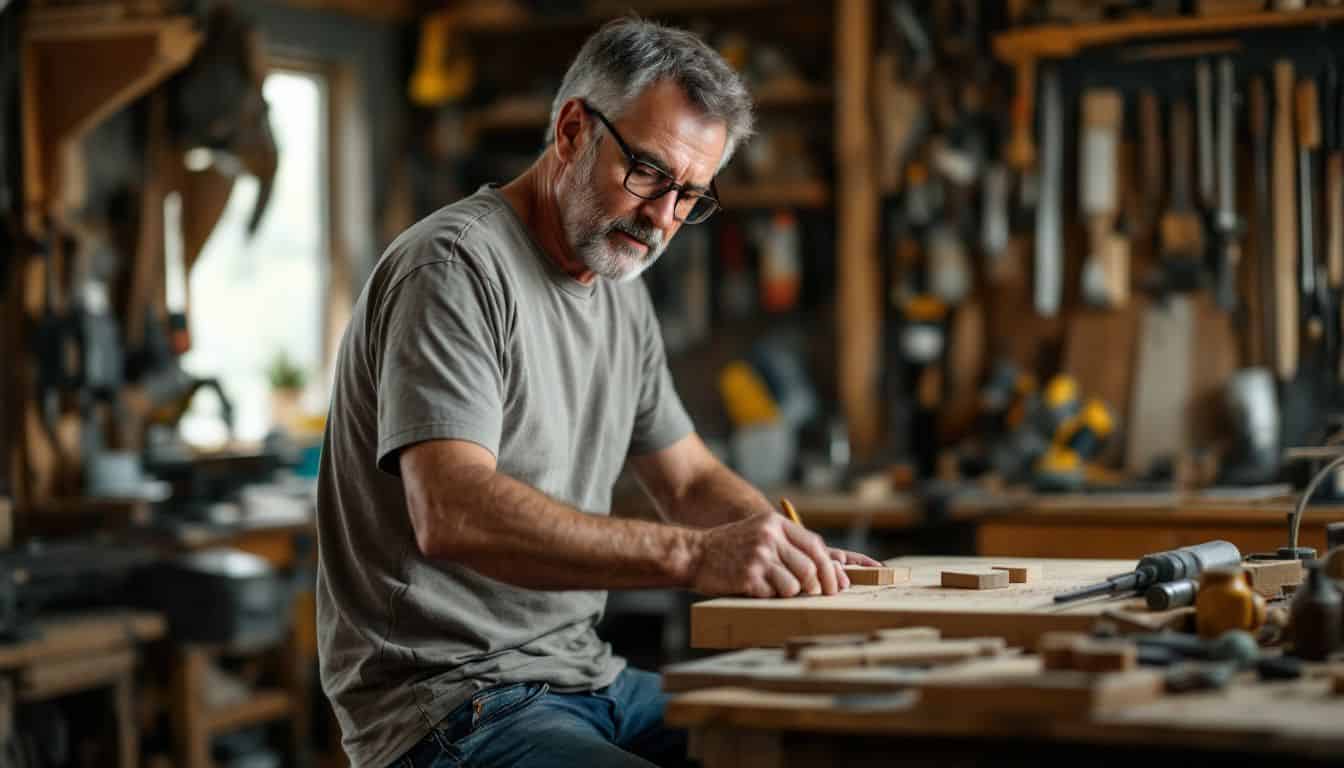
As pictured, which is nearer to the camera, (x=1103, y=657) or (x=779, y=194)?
(x=1103, y=657)

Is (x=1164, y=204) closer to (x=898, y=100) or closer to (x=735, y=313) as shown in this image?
(x=898, y=100)

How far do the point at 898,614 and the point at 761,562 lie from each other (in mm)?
194

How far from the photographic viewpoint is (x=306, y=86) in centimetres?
574

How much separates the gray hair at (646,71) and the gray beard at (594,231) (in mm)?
87

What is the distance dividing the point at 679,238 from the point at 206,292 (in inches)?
61.6

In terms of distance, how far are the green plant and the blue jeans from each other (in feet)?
10.8

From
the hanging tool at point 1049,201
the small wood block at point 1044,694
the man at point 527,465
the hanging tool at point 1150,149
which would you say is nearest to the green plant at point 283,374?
the hanging tool at point 1049,201

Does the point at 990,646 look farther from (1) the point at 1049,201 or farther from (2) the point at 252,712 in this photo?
(1) the point at 1049,201

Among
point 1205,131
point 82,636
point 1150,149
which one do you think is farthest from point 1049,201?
point 82,636

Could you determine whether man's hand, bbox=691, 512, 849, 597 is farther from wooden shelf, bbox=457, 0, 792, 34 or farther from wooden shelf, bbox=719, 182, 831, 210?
wooden shelf, bbox=457, 0, 792, 34

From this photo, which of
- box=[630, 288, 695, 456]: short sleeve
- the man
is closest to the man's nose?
the man

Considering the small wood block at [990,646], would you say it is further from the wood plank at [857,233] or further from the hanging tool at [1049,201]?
the wood plank at [857,233]

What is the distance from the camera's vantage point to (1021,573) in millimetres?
2145

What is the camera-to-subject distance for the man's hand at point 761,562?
1959 mm
